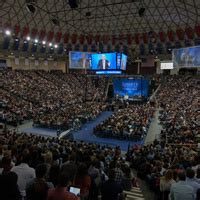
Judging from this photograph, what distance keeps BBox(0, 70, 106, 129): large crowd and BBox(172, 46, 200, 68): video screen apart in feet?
43.7

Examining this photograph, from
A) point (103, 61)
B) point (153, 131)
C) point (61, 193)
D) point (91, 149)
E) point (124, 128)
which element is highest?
point (103, 61)

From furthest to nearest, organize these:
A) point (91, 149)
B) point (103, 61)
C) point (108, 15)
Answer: point (108, 15), point (103, 61), point (91, 149)

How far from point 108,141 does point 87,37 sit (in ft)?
104

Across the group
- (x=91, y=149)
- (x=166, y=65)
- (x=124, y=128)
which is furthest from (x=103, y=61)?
(x=91, y=149)

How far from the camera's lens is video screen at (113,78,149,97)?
37.1 metres

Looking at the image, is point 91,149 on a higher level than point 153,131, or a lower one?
higher

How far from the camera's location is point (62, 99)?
30.0 metres

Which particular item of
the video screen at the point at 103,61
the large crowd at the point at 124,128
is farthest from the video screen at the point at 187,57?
the large crowd at the point at 124,128

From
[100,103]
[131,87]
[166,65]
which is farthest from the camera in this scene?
[166,65]

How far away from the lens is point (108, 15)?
35000 mm

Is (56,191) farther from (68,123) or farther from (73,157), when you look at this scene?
(68,123)

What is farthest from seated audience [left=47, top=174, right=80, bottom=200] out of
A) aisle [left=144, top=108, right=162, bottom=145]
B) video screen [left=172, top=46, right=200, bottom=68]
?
video screen [left=172, top=46, right=200, bottom=68]

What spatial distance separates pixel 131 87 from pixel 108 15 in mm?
12247

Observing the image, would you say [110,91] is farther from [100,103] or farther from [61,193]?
[61,193]
